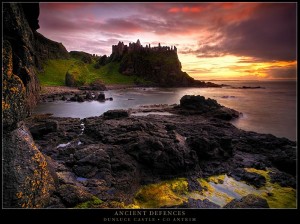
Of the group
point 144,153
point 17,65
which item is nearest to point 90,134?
point 144,153

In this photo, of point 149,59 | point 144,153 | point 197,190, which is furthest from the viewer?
point 149,59

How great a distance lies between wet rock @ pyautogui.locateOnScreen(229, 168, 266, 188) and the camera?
12.7 m

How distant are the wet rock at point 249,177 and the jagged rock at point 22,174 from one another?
1093 cm

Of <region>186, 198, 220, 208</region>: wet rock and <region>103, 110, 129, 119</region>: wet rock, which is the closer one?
<region>186, 198, 220, 208</region>: wet rock

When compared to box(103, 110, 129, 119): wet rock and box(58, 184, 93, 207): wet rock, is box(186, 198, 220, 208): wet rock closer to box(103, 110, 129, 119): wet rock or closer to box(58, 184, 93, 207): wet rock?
box(58, 184, 93, 207): wet rock

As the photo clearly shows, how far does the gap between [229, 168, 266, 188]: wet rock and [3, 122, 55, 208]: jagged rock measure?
10933 mm

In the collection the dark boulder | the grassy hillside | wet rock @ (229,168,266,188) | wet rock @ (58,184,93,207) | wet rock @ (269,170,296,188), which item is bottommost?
wet rock @ (269,170,296,188)

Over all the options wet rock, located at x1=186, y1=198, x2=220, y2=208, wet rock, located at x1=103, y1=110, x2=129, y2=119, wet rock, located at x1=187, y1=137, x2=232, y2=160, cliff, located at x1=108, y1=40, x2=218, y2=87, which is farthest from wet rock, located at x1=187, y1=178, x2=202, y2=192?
cliff, located at x1=108, y1=40, x2=218, y2=87

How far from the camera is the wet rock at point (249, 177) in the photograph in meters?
12.7

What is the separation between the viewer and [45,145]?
15906 millimetres

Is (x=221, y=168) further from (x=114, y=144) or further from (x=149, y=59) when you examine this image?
(x=149, y=59)

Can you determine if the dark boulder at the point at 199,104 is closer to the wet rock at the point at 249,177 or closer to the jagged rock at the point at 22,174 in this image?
the wet rock at the point at 249,177

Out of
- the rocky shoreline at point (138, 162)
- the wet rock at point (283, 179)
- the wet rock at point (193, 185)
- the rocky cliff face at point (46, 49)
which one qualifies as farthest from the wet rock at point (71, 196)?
the rocky cliff face at point (46, 49)
